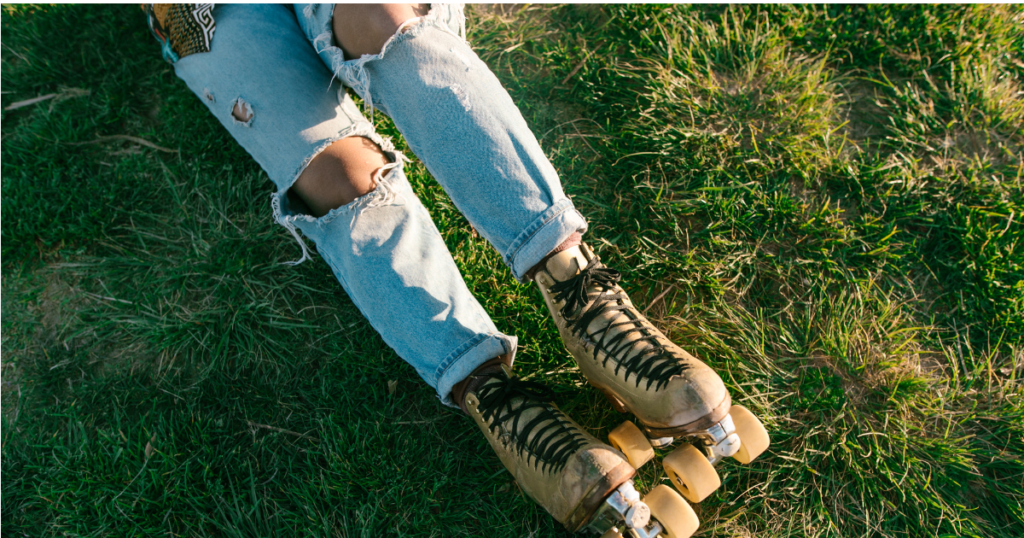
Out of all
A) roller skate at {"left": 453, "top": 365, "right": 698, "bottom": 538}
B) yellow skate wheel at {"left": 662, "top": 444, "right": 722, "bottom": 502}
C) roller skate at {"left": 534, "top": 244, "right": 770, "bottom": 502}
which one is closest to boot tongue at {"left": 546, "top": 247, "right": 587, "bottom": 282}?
roller skate at {"left": 534, "top": 244, "right": 770, "bottom": 502}

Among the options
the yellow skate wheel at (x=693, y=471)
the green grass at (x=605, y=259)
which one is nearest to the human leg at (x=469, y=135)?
the green grass at (x=605, y=259)

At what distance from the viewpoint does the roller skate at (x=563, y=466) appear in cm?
158

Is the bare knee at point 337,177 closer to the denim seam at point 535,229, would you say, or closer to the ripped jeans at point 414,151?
the ripped jeans at point 414,151

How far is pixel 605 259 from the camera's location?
225 cm

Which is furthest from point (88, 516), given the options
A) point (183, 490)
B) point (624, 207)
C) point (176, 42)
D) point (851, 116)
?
point (851, 116)

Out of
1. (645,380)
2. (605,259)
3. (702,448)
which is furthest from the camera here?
(605,259)

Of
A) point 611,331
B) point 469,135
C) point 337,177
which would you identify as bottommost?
point 611,331

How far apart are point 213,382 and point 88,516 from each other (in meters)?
0.60

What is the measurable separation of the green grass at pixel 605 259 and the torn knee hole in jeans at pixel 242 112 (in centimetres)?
53

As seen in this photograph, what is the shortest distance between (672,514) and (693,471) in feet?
0.50

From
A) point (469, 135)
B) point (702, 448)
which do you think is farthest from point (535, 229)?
point (702, 448)

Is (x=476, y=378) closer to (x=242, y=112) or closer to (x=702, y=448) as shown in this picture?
(x=702, y=448)

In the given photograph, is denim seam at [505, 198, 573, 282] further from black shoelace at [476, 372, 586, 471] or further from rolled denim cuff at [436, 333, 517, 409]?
black shoelace at [476, 372, 586, 471]

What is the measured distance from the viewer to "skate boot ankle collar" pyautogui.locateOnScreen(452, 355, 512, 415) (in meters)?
1.79
